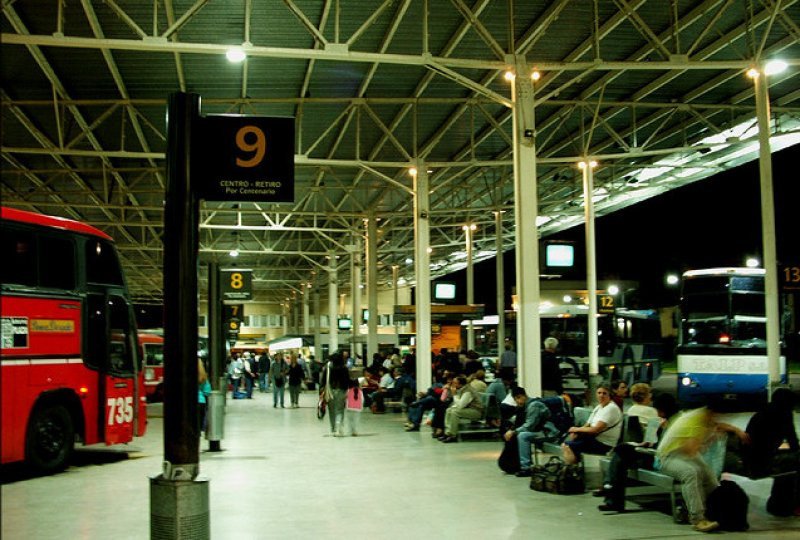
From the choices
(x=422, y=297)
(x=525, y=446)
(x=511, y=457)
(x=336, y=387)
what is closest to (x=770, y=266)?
(x=525, y=446)

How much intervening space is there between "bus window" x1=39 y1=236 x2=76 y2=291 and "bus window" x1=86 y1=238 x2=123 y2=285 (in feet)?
1.30

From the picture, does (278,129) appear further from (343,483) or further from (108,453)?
(108,453)

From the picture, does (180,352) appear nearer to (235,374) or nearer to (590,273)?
(590,273)

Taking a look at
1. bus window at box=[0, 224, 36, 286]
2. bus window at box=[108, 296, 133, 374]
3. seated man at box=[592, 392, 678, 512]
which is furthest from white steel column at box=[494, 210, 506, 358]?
seated man at box=[592, 392, 678, 512]

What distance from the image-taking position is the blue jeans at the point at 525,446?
39.4 ft

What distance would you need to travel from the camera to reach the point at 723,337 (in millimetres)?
21969

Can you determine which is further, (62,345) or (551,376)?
(551,376)

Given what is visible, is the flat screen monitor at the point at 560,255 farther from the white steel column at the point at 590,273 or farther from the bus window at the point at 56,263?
the bus window at the point at 56,263

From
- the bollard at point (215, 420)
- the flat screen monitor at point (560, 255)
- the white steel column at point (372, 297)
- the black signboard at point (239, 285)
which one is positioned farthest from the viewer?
the white steel column at point (372, 297)

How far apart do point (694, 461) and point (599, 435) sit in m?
2.18

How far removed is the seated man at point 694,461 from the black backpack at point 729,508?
9cm

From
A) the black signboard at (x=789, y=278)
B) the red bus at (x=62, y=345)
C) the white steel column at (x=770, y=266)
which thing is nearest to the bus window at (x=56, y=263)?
the red bus at (x=62, y=345)

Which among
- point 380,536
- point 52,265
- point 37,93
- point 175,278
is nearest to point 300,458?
point 52,265

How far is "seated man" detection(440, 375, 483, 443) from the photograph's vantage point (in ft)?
55.1
